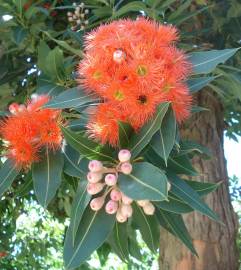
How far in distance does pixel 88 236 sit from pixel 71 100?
304 mm

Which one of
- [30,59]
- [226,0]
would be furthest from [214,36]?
[30,59]

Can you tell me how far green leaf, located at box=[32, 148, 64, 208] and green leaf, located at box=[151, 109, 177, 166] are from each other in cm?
29

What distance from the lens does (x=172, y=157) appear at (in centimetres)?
128

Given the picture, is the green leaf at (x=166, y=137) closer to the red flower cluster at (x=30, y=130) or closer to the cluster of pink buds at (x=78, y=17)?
the red flower cluster at (x=30, y=130)

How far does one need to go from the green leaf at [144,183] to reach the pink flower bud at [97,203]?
0.32 feet

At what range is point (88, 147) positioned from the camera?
44.0 inches

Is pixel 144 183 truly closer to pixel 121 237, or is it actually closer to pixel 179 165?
pixel 179 165

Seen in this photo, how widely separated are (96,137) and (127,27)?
24cm

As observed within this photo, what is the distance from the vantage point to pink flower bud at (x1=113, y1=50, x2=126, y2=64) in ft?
3.36

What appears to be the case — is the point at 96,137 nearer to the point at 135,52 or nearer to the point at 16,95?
the point at 135,52

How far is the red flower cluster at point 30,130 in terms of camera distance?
122 centimetres

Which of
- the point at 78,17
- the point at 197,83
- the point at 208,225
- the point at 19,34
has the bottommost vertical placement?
the point at 197,83

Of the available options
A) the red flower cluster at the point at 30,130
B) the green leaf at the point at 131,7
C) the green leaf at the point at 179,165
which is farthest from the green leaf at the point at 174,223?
the green leaf at the point at 131,7

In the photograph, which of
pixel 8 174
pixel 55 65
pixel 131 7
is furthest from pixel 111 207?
pixel 131 7
